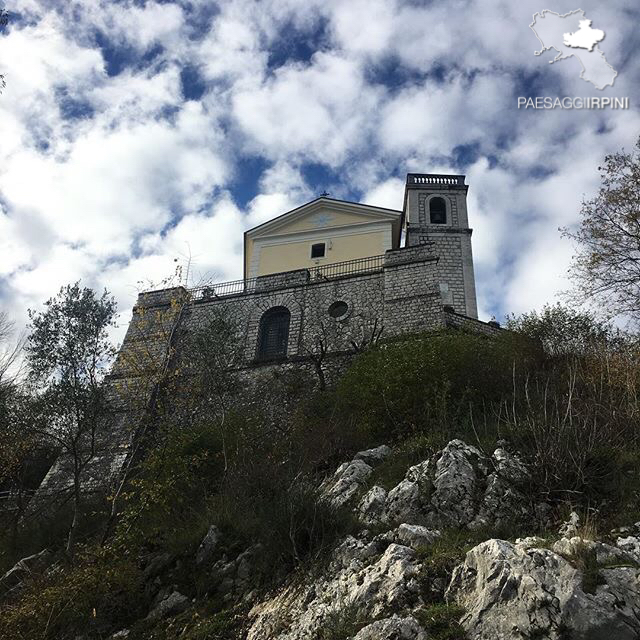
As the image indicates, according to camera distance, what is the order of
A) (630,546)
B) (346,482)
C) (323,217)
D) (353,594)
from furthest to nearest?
1. (323,217)
2. (346,482)
3. (353,594)
4. (630,546)

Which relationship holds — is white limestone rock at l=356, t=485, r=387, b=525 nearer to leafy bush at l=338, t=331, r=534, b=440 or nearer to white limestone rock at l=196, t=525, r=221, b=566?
white limestone rock at l=196, t=525, r=221, b=566

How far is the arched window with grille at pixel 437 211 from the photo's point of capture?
26453mm

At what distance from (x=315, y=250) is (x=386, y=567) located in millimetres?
20173

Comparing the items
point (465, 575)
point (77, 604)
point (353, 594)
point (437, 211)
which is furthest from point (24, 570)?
point (437, 211)

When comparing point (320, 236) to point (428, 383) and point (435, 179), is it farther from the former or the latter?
point (428, 383)

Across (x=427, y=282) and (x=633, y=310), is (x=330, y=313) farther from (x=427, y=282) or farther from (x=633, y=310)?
(x=633, y=310)

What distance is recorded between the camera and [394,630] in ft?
16.0

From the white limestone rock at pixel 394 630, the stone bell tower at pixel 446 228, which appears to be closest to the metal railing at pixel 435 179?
the stone bell tower at pixel 446 228

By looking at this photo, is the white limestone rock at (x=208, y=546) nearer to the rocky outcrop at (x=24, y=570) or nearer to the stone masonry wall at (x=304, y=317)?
the rocky outcrop at (x=24, y=570)

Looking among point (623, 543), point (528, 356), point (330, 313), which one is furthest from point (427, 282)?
point (623, 543)

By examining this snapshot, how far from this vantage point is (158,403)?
42.6ft

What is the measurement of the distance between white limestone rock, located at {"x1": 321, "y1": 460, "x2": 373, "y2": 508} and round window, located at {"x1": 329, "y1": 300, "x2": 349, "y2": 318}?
9.22 metres

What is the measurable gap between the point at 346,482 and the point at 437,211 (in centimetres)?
2054

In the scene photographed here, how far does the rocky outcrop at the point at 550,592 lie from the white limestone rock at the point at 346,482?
125 inches
